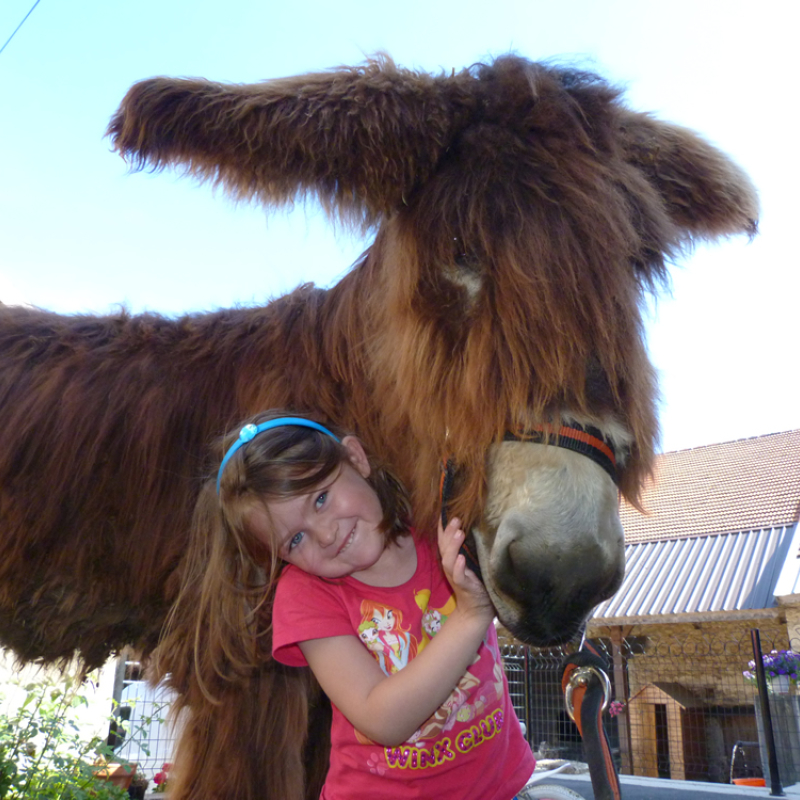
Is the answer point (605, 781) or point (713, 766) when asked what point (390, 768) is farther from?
point (713, 766)

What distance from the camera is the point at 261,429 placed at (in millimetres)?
1576

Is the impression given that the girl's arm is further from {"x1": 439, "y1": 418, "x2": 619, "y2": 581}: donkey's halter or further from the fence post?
the fence post

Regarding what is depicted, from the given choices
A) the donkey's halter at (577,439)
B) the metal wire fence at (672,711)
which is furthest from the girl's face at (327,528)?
the metal wire fence at (672,711)

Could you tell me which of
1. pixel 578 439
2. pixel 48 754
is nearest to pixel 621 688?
pixel 48 754

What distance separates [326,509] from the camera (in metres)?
1.55

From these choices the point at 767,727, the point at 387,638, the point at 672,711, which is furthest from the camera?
the point at 672,711

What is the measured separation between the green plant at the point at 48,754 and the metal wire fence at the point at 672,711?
20.7 ft

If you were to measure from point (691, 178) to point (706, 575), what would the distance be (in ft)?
31.3

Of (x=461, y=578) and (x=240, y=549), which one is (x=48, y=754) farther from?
(x=461, y=578)

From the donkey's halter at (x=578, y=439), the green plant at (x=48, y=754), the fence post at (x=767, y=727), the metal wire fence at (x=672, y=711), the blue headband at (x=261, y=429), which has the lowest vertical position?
the metal wire fence at (x=672, y=711)

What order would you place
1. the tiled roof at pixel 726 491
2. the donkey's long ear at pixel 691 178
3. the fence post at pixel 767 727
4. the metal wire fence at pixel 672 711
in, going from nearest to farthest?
the donkey's long ear at pixel 691 178 → the fence post at pixel 767 727 → the metal wire fence at pixel 672 711 → the tiled roof at pixel 726 491

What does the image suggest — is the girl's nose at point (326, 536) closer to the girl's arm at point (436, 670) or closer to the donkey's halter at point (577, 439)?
the girl's arm at point (436, 670)

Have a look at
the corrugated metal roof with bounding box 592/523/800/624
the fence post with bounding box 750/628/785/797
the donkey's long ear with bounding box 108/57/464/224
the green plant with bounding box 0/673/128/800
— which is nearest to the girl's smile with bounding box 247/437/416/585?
the donkey's long ear with bounding box 108/57/464/224

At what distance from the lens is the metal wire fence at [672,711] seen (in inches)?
375
